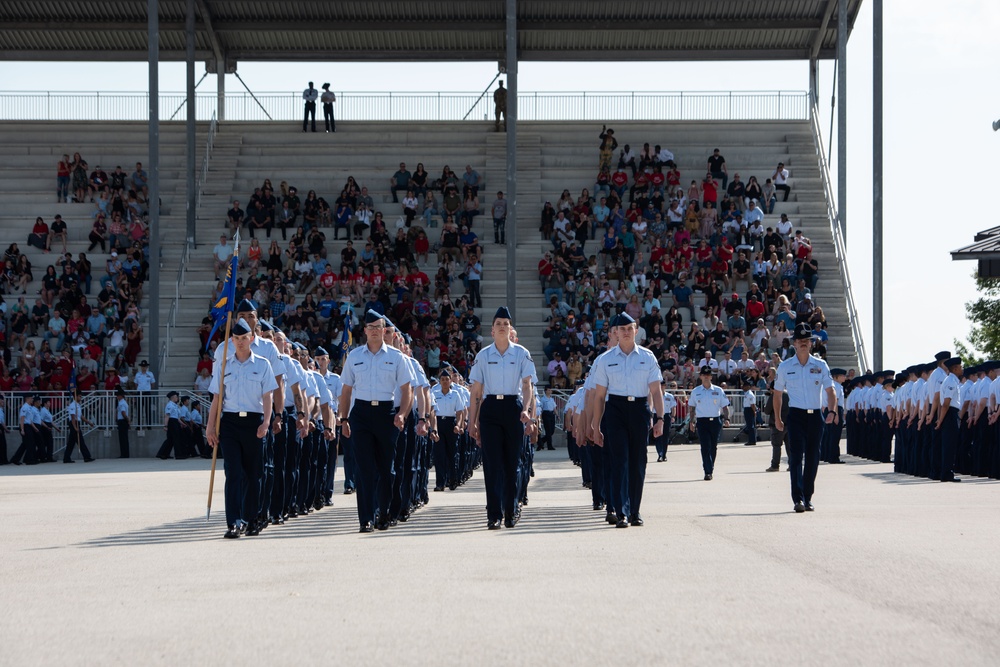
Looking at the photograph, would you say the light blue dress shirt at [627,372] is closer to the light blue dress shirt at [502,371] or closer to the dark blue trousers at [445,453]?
the light blue dress shirt at [502,371]

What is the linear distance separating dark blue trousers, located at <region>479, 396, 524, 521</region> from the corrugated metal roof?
3215 cm

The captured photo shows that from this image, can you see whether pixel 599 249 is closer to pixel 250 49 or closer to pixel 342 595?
pixel 250 49

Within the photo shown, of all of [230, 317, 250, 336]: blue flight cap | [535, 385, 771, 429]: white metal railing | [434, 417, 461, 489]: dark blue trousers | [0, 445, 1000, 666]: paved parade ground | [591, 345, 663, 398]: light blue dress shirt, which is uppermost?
[230, 317, 250, 336]: blue flight cap

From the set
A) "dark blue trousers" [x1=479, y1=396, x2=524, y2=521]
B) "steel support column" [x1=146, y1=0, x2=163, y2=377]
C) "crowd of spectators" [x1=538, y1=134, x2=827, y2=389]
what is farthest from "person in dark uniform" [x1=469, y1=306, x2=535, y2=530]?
"steel support column" [x1=146, y1=0, x2=163, y2=377]

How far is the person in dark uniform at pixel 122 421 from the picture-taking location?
112 feet

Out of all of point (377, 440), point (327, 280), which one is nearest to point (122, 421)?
point (327, 280)

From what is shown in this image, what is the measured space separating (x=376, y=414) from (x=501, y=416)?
45.0 inches

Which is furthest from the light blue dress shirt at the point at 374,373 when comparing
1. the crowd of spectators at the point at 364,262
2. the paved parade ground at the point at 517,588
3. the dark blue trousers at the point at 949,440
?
the crowd of spectators at the point at 364,262

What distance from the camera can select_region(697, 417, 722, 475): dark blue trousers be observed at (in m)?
22.9

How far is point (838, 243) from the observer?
4150 cm

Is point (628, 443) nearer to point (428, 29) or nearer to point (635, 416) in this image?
point (635, 416)

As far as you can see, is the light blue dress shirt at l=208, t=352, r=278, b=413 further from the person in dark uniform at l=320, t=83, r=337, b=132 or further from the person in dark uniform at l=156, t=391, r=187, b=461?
the person in dark uniform at l=320, t=83, r=337, b=132

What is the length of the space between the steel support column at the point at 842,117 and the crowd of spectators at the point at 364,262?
32.1ft

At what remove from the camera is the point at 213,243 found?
42562 mm
